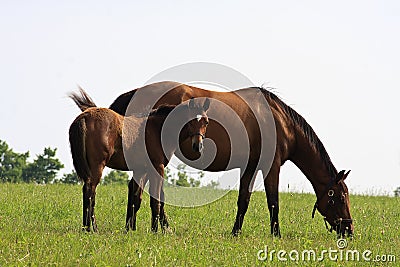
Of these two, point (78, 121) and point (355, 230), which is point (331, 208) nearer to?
point (355, 230)

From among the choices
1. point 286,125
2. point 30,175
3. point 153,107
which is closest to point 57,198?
point 153,107

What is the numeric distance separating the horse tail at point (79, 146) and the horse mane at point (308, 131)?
134 inches

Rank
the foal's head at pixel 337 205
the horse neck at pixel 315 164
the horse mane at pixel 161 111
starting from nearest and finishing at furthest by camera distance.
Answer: the horse mane at pixel 161 111 < the foal's head at pixel 337 205 < the horse neck at pixel 315 164

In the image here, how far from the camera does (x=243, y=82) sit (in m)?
10.7

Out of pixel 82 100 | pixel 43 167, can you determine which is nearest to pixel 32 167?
pixel 43 167

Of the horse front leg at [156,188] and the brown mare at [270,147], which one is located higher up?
the brown mare at [270,147]

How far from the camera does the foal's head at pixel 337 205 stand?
32.5 ft

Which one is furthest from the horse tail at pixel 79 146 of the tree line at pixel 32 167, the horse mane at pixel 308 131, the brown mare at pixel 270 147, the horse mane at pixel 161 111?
the tree line at pixel 32 167

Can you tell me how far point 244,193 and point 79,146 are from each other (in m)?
3.01

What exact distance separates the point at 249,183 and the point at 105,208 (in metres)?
2.93

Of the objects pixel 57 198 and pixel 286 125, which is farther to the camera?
pixel 57 198

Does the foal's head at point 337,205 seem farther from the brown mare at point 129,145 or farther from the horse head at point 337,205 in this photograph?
the brown mare at point 129,145

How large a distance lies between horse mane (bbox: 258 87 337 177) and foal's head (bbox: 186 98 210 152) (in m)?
1.55

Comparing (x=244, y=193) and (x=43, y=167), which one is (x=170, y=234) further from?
(x=43, y=167)
